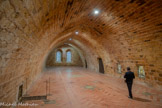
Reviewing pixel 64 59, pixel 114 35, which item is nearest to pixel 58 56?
pixel 64 59

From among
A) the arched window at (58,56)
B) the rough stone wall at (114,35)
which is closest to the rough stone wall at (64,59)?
the arched window at (58,56)

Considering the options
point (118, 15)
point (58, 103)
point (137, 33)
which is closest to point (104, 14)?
point (118, 15)

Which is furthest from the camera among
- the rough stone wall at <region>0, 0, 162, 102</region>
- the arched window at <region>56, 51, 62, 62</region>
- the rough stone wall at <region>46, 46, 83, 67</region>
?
the arched window at <region>56, 51, 62, 62</region>

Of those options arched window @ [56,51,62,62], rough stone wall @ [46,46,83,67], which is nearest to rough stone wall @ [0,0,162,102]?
rough stone wall @ [46,46,83,67]

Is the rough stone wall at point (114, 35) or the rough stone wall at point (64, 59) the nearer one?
the rough stone wall at point (114, 35)

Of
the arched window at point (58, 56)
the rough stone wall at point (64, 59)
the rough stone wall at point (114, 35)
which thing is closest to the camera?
the rough stone wall at point (114, 35)

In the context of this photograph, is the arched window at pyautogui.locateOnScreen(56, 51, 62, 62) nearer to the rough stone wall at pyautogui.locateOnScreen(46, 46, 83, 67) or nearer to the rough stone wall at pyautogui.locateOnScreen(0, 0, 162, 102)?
the rough stone wall at pyautogui.locateOnScreen(46, 46, 83, 67)

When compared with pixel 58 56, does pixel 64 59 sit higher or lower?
lower

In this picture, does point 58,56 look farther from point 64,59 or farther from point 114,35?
point 114,35

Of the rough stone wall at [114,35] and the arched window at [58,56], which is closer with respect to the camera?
the rough stone wall at [114,35]

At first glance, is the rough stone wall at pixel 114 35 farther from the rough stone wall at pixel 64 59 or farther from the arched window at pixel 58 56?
the arched window at pixel 58 56

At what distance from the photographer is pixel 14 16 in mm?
1703

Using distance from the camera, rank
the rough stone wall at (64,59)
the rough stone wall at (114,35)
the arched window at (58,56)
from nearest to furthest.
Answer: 1. the rough stone wall at (114,35)
2. the rough stone wall at (64,59)
3. the arched window at (58,56)

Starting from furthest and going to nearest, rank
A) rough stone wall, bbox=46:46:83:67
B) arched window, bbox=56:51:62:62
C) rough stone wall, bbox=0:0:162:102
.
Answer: arched window, bbox=56:51:62:62 → rough stone wall, bbox=46:46:83:67 → rough stone wall, bbox=0:0:162:102
